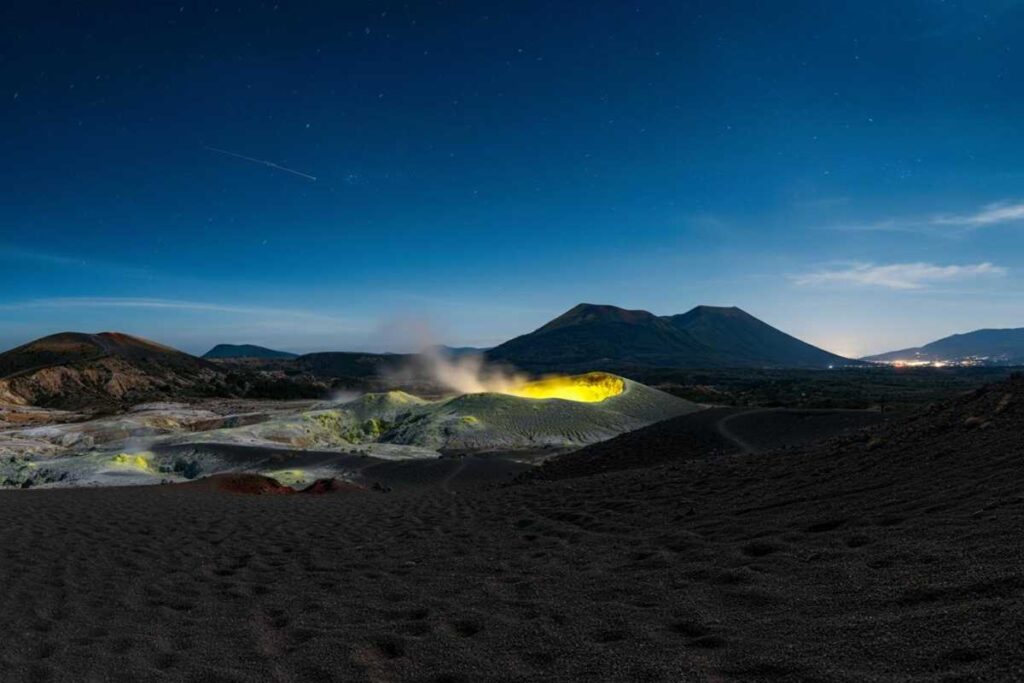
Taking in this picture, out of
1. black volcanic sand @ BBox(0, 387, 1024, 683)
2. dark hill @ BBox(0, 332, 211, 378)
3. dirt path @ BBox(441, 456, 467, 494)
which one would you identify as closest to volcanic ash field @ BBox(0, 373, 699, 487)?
dirt path @ BBox(441, 456, 467, 494)

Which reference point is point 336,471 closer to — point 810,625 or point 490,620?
point 490,620

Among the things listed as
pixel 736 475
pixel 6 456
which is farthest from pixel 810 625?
pixel 6 456

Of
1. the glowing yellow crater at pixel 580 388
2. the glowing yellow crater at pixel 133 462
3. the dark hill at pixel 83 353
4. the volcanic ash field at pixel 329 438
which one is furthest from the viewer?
the dark hill at pixel 83 353

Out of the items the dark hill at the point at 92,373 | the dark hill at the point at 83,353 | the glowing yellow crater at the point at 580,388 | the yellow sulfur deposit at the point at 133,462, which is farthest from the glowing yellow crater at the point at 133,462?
the dark hill at the point at 83,353

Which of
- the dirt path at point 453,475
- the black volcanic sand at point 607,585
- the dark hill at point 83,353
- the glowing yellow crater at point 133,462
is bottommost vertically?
the dirt path at point 453,475

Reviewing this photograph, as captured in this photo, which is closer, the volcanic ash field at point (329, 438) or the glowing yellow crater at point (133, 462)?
the glowing yellow crater at point (133, 462)

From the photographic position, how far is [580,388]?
208ft

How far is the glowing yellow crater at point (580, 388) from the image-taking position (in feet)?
193

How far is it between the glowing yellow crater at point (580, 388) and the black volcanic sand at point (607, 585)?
45161 mm

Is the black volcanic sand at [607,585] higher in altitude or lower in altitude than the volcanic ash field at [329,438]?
higher

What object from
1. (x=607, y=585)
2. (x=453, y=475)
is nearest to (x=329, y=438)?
(x=453, y=475)

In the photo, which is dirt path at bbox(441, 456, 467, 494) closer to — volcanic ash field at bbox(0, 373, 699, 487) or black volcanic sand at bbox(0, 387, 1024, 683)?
volcanic ash field at bbox(0, 373, 699, 487)

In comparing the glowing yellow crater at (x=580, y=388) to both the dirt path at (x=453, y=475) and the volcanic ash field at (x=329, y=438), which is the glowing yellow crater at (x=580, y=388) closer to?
the volcanic ash field at (x=329, y=438)

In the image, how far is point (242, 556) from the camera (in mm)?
9891
